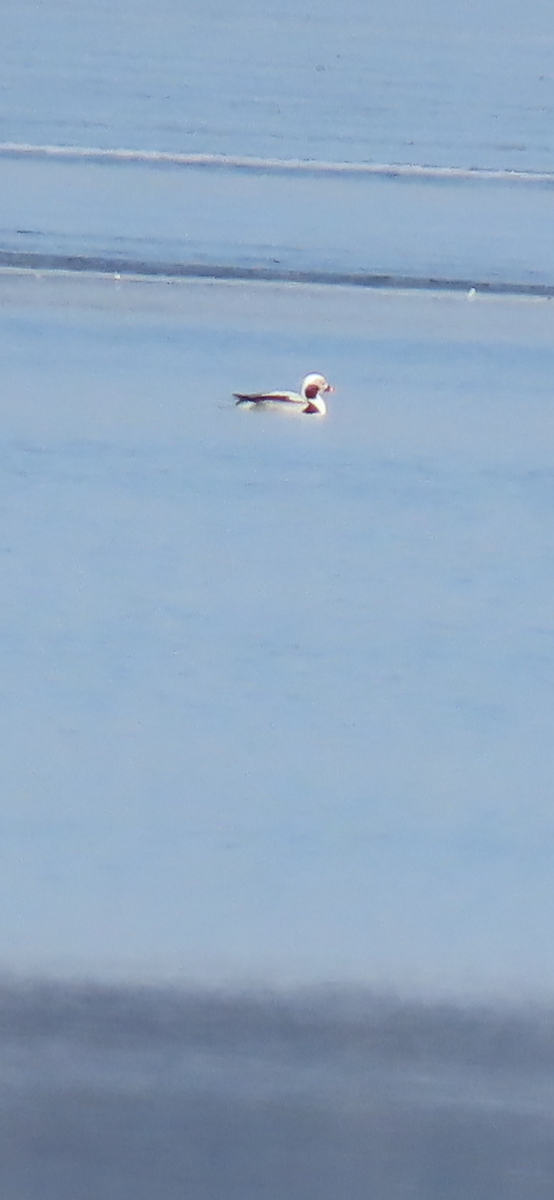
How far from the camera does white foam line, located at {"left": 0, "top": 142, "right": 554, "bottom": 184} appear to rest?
878 centimetres

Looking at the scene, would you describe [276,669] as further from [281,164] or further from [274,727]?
[281,164]

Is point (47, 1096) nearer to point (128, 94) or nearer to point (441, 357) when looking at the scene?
point (441, 357)

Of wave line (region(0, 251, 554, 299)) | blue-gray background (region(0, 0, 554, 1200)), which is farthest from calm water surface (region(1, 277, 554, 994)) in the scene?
wave line (region(0, 251, 554, 299))

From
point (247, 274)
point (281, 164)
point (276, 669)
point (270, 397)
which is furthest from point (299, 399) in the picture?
point (281, 164)

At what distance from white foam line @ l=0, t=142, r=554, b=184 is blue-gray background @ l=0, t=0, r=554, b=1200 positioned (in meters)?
1.65

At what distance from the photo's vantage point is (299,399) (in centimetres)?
490

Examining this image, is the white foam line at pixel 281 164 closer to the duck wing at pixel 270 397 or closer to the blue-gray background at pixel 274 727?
the blue-gray background at pixel 274 727

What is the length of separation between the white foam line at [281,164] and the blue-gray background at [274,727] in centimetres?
165

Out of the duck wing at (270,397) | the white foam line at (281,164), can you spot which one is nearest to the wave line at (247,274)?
the duck wing at (270,397)

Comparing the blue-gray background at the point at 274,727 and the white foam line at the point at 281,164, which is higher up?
the white foam line at the point at 281,164

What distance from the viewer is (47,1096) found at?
2037 millimetres

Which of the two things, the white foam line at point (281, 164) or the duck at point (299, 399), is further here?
the white foam line at point (281, 164)

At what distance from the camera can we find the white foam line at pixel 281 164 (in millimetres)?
8781

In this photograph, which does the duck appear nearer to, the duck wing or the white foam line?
the duck wing
